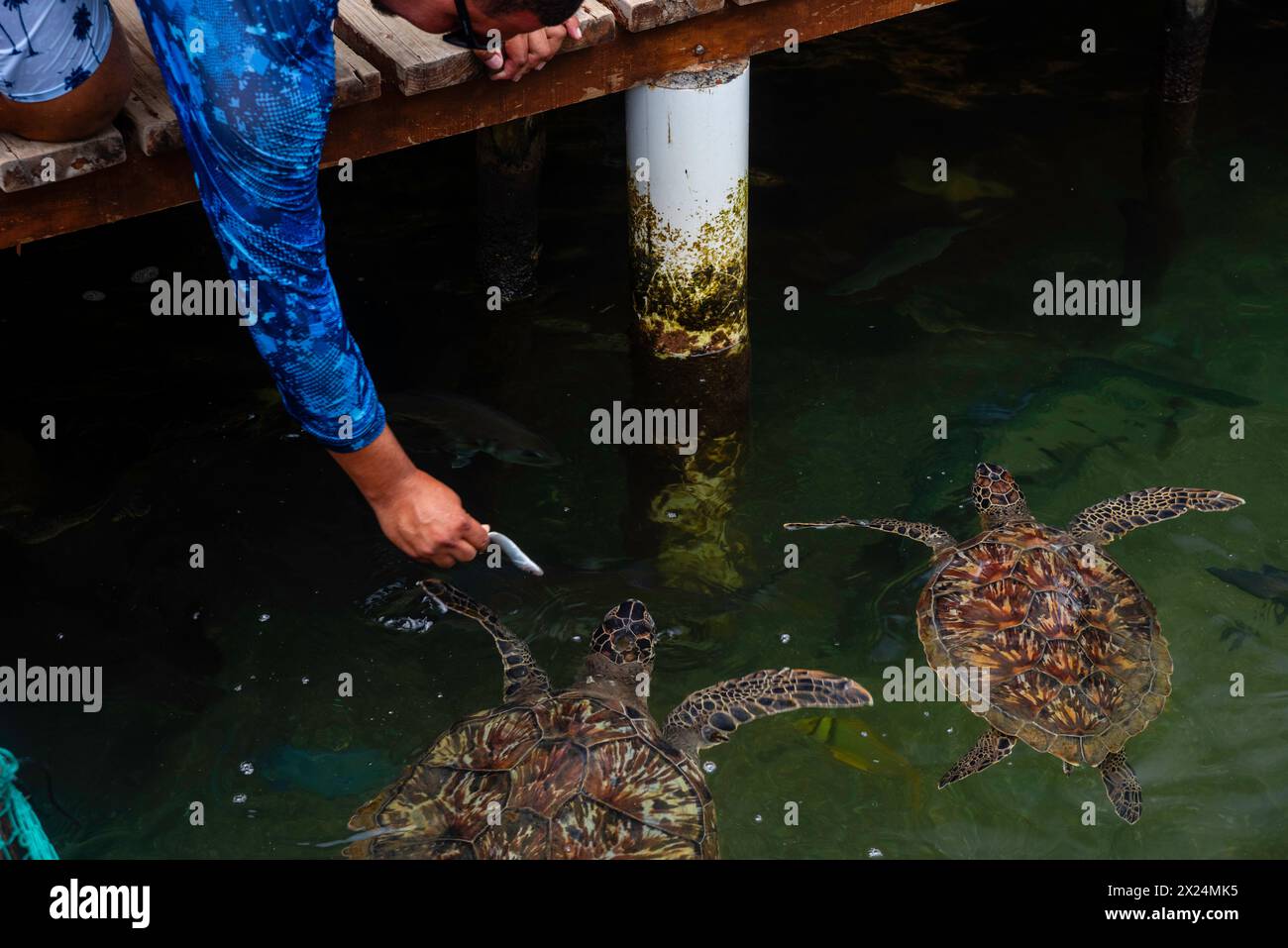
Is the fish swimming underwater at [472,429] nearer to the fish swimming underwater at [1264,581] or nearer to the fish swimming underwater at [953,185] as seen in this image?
the fish swimming underwater at [1264,581]

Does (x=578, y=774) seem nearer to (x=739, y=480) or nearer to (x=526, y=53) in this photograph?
(x=739, y=480)

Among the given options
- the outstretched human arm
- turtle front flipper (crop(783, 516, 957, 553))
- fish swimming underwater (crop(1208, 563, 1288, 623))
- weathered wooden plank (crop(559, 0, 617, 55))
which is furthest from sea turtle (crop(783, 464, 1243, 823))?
the outstretched human arm

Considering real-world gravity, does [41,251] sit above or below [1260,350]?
above

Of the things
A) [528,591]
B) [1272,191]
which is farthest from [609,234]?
[1272,191]

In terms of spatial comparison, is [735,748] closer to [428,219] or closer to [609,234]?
[609,234]

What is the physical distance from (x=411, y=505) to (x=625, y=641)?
149 centimetres

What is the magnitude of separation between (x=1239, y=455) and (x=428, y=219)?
372cm

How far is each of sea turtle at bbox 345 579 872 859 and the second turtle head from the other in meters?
0.02

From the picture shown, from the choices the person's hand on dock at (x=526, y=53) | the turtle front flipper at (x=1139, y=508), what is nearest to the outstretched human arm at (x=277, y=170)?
the person's hand on dock at (x=526, y=53)

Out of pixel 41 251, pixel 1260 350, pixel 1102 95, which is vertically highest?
pixel 1102 95

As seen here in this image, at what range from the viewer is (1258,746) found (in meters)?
3.65

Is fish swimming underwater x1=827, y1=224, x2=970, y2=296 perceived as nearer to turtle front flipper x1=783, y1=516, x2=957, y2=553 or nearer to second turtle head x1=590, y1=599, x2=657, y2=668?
turtle front flipper x1=783, y1=516, x2=957, y2=553
